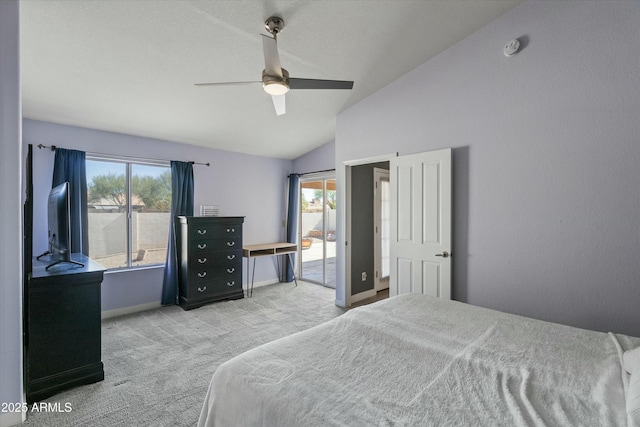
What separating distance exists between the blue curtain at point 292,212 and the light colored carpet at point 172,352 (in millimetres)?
870

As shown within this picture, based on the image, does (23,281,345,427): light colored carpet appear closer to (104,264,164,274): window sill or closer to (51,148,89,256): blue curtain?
(104,264,164,274): window sill

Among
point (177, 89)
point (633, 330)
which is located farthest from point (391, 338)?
point (177, 89)

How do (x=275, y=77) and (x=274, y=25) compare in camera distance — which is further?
(x=274, y=25)

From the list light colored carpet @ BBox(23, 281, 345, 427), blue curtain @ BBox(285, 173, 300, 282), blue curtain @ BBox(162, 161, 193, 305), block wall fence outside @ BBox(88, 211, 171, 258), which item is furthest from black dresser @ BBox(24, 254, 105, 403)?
blue curtain @ BBox(285, 173, 300, 282)

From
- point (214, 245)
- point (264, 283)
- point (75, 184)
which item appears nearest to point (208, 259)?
point (214, 245)

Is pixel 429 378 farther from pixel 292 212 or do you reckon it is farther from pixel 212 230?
pixel 292 212

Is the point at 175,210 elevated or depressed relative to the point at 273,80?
depressed

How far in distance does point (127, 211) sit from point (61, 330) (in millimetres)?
2066

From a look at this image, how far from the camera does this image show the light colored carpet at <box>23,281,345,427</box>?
201 cm

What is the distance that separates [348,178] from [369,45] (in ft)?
5.82

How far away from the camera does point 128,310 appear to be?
3963 mm

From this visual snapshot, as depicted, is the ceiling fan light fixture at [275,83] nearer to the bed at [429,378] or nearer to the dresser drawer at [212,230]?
the bed at [429,378]

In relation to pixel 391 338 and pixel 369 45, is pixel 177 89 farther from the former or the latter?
pixel 391 338

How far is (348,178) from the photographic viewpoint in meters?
4.18
